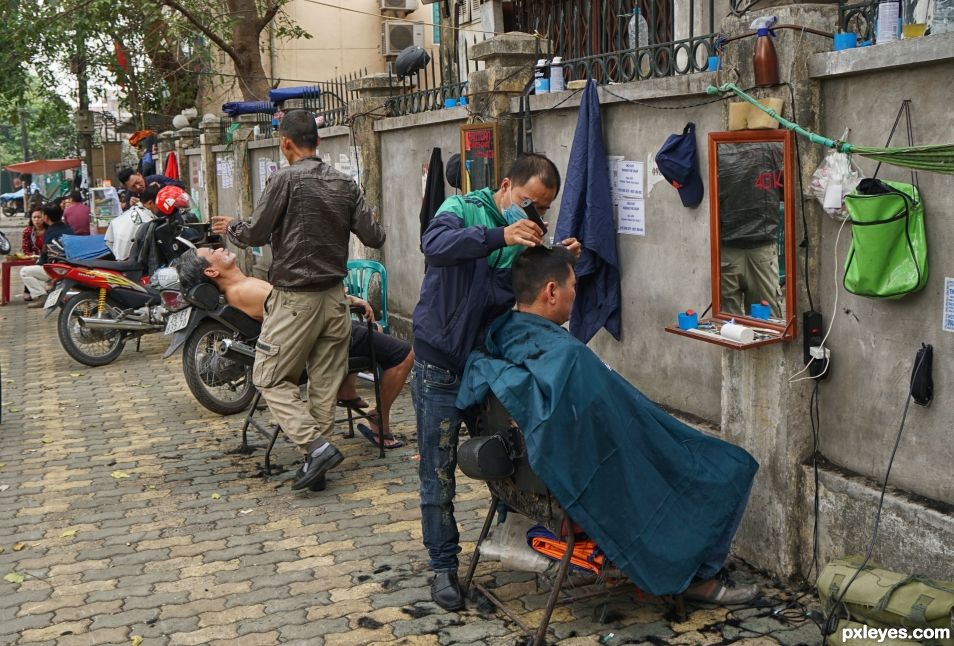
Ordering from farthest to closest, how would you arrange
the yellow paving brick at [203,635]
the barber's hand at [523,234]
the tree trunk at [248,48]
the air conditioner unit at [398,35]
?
1. the air conditioner unit at [398,35]
2. the tree trunk at [248,48]
3. the yellow paving brick at [203,635]
4. the barber's hand at [523,234]

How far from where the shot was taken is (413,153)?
9180mm

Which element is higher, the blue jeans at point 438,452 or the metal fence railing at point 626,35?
the metal fence railing at point 626,35

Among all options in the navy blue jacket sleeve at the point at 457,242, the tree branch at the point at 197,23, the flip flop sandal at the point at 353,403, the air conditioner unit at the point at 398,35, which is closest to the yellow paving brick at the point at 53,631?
the navy blue jacket sleeve at the point at 457,242

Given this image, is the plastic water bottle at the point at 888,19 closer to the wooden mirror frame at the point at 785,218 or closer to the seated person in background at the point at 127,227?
the wooden mirror frame at the point at 785,218

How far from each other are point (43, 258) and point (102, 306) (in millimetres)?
4637

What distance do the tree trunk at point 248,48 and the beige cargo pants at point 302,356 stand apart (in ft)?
35.2

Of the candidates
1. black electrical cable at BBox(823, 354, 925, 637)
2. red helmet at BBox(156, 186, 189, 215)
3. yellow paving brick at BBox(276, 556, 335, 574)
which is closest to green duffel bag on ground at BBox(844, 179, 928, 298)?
black electrical cable at BBox(823, 354, 925, 637)

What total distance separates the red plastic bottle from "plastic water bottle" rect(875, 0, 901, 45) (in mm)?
445

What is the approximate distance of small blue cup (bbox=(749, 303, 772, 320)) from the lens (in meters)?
4.54

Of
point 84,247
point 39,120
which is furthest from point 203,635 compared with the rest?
point 39,120

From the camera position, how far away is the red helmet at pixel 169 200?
1098 cm

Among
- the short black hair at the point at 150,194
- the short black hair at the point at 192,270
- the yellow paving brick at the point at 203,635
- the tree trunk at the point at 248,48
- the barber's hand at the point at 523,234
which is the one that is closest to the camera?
the barber's hand at the point at 523,234

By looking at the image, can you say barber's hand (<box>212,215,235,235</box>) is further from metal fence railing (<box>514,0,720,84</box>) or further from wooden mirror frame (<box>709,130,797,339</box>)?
wooden mirror frame (<box>709,130,797,339</box>)

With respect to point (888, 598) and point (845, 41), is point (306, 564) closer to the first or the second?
point (888, 598)
